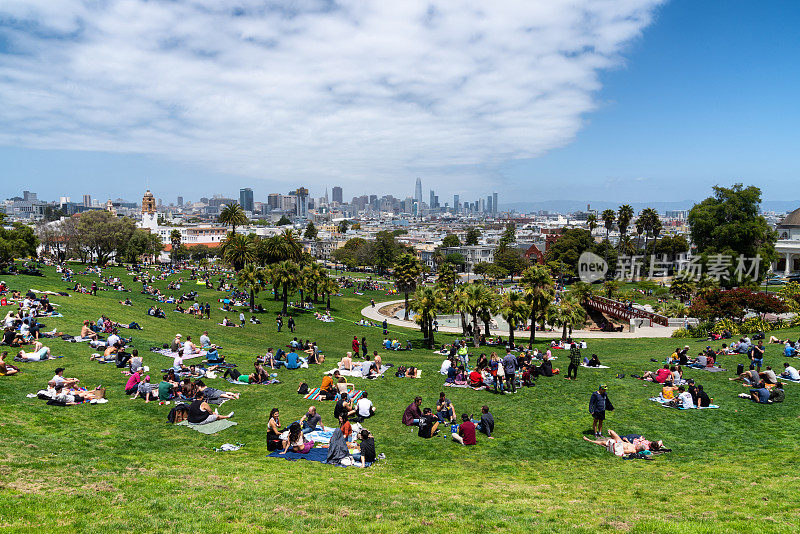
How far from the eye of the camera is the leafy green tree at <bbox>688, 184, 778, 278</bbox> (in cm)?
6719

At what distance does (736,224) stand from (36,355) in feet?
250

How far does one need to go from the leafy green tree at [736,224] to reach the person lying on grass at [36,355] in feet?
239

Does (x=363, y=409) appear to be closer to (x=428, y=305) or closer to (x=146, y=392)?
(x=146, y=392)

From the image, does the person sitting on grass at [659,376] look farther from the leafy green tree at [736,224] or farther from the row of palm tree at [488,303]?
the leafy green tree at [736,224]

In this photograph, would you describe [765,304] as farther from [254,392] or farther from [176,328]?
[176,328]

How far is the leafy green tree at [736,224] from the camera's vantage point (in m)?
67.2

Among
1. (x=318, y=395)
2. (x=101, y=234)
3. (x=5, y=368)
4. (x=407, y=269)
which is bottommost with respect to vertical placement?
(x=318, y=395)

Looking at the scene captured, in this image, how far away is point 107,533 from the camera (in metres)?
7.44

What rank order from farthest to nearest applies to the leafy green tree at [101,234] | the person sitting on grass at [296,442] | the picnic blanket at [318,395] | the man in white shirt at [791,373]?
the leafy green tree at [101,234], the man in white shirt at [791,373], the picnic blanket at [318,395], the person sitting on grass at [296,442]

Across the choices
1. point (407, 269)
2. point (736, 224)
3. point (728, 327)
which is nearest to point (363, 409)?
point (728, 327)

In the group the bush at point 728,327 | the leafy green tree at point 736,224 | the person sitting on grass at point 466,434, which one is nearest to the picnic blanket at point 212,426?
the person sitting on grass at point 466,434

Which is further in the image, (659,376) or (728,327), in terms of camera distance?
(728,327)

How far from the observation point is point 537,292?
1411 inches

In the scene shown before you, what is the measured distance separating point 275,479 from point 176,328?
26927 millimetres
